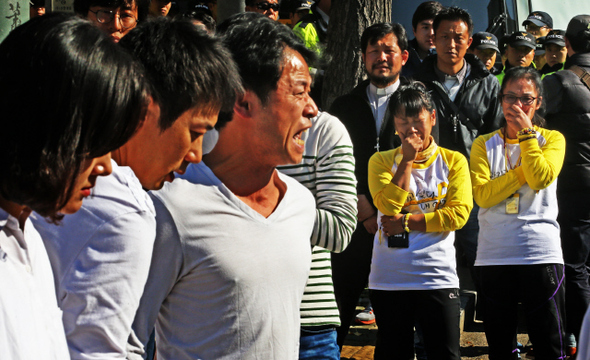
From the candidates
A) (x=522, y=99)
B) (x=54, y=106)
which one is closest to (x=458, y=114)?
(x=522, y=99)

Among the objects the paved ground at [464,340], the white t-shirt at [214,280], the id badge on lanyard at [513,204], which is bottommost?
the paved ground at [464,340]

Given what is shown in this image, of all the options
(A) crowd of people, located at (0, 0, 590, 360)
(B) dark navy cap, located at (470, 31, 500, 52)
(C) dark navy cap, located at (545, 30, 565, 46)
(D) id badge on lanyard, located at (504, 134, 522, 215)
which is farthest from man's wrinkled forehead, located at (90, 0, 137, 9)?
(C) dark navy cap, located at (545, 30, 565, 46)

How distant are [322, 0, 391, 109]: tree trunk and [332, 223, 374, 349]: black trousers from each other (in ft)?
7.04

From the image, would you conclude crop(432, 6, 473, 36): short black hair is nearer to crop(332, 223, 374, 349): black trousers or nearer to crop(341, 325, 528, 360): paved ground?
crop(332, 223, 374, 349): black trousers

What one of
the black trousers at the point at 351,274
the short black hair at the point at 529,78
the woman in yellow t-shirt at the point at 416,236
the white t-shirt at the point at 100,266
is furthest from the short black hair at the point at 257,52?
the short black hair at the point at 529,78

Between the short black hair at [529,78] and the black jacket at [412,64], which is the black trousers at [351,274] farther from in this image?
the black jacket at [412,64]

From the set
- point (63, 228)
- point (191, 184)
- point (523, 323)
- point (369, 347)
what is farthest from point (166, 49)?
point (523, 323)

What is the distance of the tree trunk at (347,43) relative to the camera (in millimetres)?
6508

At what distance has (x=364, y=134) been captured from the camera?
5.09 meters

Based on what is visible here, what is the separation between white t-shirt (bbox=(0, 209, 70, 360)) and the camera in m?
1.15

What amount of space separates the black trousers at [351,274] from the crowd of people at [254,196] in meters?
0.01

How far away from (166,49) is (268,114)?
22.8 inches

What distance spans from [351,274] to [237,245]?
2670 mm

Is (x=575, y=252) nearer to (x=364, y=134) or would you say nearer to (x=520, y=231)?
(x=520, y=231)
